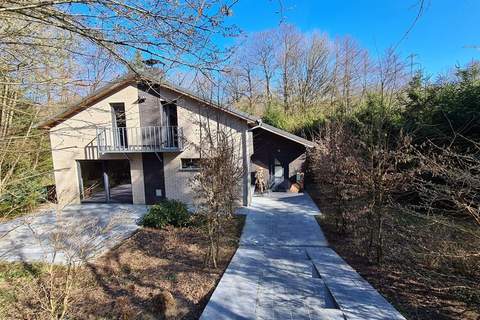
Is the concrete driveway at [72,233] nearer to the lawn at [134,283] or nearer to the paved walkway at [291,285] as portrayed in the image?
the lawn at [134,283]

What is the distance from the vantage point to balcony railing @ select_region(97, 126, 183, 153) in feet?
35.9

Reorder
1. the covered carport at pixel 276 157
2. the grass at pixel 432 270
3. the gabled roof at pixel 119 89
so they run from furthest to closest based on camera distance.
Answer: the covered carport at pixel 276 157 < the grass at pixel 432 270 < the gabled roof at pixel 119 89

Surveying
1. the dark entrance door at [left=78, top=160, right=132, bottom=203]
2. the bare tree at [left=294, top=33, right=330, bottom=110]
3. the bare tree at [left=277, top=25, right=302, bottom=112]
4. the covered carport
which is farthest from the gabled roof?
the bare tree at [left=294, top=33, right=330, bottom=110]

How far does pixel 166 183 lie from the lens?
11.6 m

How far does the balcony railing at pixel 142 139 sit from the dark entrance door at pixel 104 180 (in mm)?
1237

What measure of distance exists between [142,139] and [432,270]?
1044cm

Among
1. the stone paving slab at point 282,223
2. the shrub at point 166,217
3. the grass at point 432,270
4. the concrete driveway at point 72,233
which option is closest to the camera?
the grass at point 432,270

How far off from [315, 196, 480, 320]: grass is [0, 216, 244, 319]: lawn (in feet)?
10.1

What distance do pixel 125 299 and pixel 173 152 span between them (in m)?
7.45

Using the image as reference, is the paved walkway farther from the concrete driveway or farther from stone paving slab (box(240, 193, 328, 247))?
the concrete driveway

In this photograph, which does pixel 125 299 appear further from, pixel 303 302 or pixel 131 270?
pixel 303 302

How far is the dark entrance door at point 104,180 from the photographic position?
12062 millimetres

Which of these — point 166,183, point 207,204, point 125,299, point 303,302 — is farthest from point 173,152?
point 303,302

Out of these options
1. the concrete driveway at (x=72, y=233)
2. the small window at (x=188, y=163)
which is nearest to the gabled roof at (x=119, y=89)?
the concrete driveway at (x=72, y=233)
